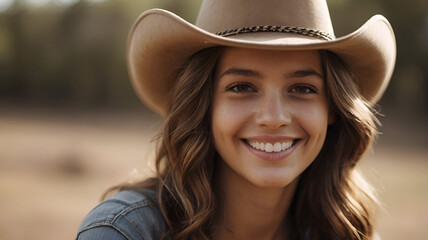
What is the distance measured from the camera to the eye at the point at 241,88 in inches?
85.2

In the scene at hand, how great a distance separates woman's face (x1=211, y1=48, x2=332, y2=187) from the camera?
210 centimetres

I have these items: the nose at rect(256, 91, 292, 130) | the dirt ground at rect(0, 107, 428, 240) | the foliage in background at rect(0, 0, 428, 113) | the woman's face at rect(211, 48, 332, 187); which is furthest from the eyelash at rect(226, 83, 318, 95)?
the foliage in background at rect(0, 0, 428, 113)

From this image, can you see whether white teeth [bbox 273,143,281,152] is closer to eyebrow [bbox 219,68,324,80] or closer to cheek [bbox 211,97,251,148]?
cheek [bbox 211,97,251,148]

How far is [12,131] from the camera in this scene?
16.1m

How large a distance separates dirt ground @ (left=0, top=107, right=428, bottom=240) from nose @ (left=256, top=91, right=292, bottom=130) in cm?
75

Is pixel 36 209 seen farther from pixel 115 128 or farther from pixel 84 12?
pixel 84 12

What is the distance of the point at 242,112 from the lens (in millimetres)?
→ 2121

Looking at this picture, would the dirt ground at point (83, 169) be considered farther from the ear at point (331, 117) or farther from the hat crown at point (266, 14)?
the hat crown at point (266, 14)

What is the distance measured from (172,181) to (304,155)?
69 cm

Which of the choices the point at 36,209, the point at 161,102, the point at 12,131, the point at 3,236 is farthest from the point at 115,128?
the point at 161,102

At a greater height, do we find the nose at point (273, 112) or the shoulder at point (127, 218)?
the nose at point (273, 112)

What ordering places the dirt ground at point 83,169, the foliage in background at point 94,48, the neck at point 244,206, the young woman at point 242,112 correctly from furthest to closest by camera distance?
the foliage in background at point 94,48 < the dirt ground at point 83,169 < the neck at point 244,206 < the young woman at point 242,112

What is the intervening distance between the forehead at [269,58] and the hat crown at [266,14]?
13 centimetres

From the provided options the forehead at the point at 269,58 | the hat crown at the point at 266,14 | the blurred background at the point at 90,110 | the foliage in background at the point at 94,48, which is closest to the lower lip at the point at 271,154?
the forehead at the point at 269,58
